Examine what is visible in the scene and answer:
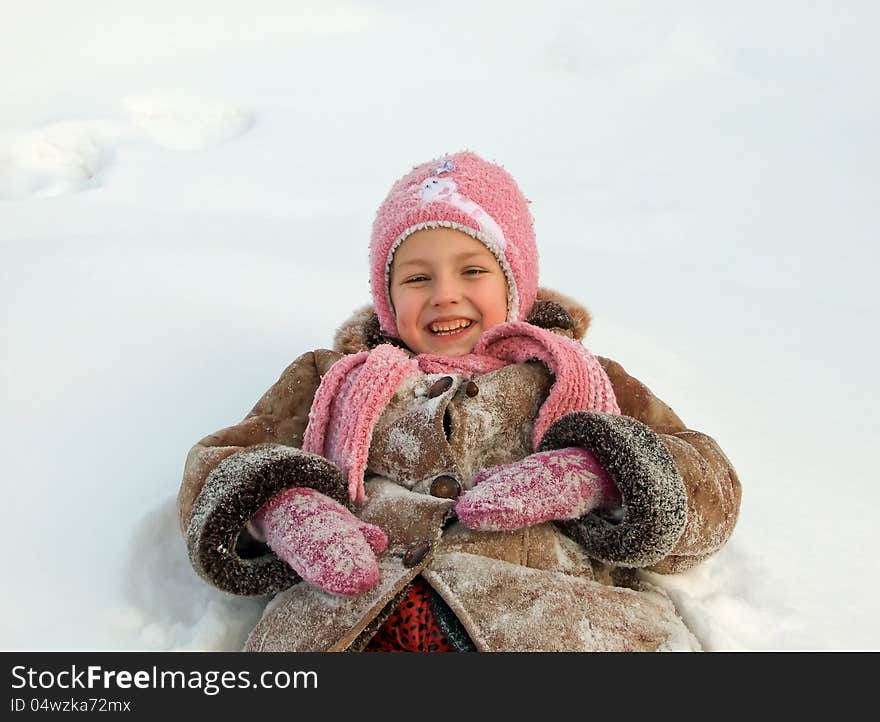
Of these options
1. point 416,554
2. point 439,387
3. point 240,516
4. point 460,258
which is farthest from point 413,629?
point 460,258

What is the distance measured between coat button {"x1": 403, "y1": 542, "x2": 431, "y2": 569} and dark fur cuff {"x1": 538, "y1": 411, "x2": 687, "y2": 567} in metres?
0.27

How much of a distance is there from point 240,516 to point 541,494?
0.51 meters

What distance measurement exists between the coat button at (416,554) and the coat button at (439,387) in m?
0.33

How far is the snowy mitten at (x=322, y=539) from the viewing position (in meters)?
1.29

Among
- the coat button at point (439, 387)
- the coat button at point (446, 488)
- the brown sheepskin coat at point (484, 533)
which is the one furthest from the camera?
the coat button at point (439, 387)

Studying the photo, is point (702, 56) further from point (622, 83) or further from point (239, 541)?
point (239, 541)

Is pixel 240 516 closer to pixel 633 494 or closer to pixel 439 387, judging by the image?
pixel 439 387

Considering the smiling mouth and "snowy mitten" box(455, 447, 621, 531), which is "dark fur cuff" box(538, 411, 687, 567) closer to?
"snowy mitten" box(455, 447, 621, 531)

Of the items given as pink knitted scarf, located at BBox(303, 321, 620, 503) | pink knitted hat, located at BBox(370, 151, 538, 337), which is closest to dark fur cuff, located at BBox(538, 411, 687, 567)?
pink knitted scarf, located at BBox(303, 321, 620, 503)

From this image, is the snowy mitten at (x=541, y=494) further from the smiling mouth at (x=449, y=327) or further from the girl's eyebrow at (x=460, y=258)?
the girl's eyebrow at (x=460, y=258)

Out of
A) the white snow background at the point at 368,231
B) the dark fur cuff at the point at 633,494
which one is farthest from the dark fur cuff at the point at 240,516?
the dark fur cuff at the point at 633,494

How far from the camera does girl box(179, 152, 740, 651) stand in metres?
1.30

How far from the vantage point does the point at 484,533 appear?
140 centimetres

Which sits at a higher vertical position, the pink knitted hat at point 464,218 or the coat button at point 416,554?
the pink knitted hat at point 464,218
